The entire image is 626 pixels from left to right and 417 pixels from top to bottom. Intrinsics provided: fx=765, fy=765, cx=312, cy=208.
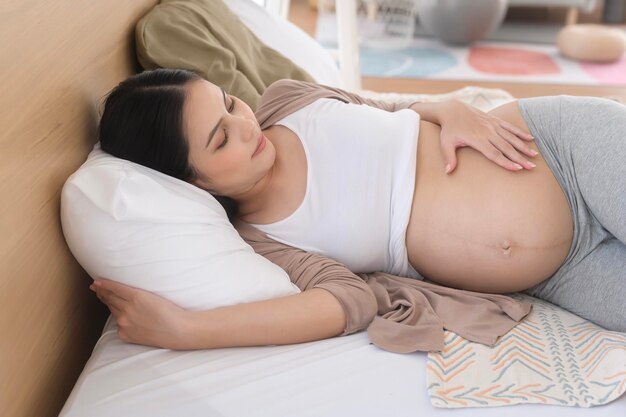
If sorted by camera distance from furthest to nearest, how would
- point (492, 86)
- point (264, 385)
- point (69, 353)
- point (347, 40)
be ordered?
point (492, 86) → point (347, 40) → point (69, 353) → point (264, 385)

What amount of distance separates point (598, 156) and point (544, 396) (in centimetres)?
47

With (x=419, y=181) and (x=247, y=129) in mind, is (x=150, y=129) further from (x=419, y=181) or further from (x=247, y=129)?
(x=419, y=181)

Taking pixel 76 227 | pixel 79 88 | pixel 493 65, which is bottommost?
pixel 493 65

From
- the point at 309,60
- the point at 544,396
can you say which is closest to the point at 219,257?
the point at 544,396

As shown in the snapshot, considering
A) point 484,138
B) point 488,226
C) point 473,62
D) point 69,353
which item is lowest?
point 473,62

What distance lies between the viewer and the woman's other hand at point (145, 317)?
111 centimetres

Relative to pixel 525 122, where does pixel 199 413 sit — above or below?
below

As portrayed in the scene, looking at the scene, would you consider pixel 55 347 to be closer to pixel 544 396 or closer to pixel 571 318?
pixel 544 396

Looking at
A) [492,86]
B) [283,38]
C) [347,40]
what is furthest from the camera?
[492,86]

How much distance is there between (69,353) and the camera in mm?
1185

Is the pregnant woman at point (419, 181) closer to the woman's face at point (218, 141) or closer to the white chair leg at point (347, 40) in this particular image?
the woman's face at point (218, 141)

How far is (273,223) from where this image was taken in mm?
1385

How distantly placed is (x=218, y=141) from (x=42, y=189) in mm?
298

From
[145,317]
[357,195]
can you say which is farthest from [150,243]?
[357,195]
